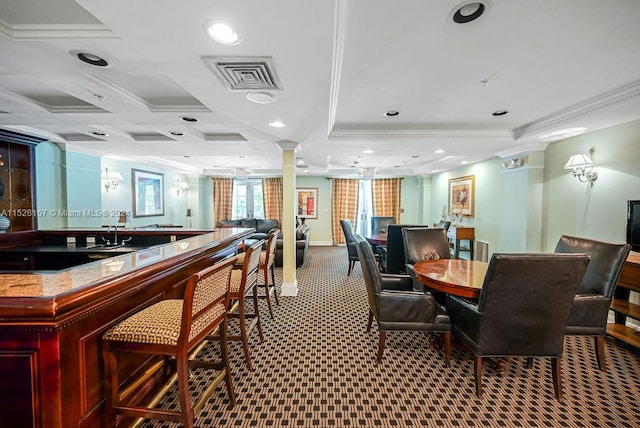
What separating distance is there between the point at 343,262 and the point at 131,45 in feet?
18.2

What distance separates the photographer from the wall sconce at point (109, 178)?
Answer: 5328mm

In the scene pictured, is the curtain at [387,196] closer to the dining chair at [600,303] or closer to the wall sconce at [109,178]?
the dining chair at [600,303]

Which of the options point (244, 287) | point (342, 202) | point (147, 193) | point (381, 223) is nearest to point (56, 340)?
point (244, 287)

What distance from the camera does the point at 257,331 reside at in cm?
300

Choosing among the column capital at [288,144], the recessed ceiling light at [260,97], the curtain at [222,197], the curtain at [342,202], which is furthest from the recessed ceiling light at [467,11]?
the curtain at [222,197]

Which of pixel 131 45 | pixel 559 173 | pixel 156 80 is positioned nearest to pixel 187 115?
pixel 156 80

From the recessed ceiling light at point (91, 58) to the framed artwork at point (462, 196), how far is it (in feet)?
21.2

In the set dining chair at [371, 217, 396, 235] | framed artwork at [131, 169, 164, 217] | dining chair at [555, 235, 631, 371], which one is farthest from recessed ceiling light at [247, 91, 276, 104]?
framed artwork at [131, 169, 164, 217]

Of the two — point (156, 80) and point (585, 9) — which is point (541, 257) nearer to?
point (585, 9)

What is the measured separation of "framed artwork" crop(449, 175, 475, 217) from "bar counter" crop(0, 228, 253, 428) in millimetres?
6409

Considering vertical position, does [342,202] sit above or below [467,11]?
below

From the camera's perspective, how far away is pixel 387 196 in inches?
353

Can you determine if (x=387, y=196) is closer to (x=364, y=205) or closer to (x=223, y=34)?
(x=364, y=205)

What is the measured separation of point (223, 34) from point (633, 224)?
418cm
